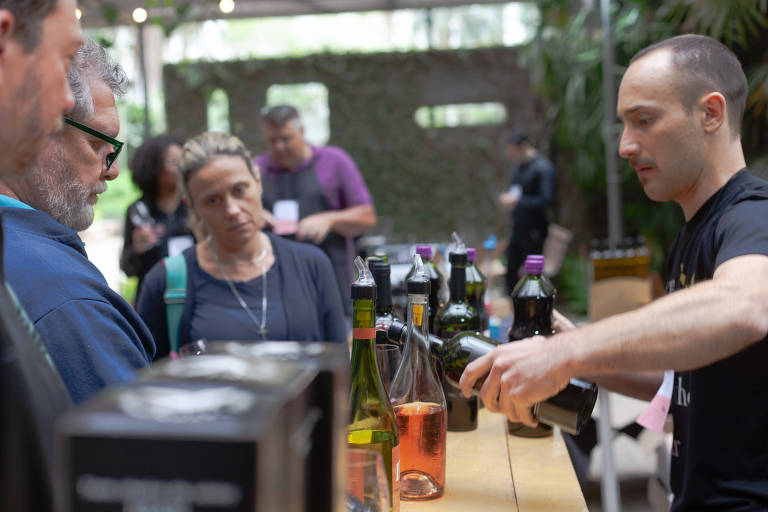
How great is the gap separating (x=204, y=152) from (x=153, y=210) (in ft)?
4.67

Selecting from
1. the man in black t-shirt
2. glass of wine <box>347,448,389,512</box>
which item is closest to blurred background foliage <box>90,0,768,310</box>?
the man in black t-shirt

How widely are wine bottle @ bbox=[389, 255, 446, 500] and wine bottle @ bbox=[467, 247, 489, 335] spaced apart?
1.86 feet

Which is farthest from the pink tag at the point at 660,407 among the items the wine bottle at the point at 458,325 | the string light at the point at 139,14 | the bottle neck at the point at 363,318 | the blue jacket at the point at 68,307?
the string light at the point at 139,14

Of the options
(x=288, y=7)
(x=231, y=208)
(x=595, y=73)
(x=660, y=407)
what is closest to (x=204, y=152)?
(x=231, y=208)

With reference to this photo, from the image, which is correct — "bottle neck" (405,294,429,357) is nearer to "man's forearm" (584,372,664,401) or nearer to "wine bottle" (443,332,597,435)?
"wine bottle" (443,332,597,435)

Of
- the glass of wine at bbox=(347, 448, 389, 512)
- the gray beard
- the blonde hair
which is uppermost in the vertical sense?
the blonde hair

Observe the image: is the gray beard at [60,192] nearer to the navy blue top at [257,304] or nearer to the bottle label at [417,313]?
the bottle label at [417,313]

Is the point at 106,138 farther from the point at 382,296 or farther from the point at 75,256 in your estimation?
the point at 382,296

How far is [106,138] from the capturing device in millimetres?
1296

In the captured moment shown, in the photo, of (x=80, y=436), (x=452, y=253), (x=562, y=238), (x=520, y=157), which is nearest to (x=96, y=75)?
(x=452, y=253)

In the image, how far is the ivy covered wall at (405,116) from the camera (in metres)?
8.79

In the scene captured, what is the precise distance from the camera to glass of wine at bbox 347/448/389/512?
0.68 meters

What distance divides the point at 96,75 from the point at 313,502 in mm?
1075

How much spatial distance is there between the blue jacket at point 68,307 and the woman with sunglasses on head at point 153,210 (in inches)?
90.4
